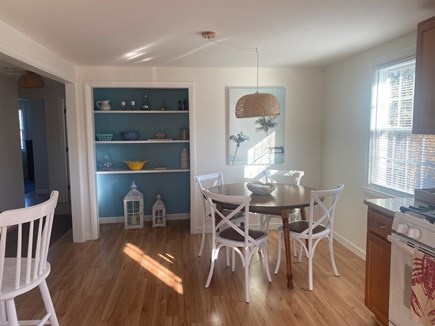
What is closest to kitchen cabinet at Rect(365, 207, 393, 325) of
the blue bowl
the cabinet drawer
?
the cabinet drawer

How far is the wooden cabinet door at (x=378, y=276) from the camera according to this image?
2.14 m

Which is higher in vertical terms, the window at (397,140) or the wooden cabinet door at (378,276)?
the window at (397,140)

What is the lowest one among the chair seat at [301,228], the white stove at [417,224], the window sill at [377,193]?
the chair seat at [301,228]

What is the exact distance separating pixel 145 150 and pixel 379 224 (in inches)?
141

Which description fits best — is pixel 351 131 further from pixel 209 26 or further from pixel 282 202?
pixel 209 26

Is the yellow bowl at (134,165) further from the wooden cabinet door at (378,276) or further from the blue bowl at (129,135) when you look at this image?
the wooden cabinet door at (378,276)

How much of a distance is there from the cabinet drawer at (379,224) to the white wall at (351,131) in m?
1.27

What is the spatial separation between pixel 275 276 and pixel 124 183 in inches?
111

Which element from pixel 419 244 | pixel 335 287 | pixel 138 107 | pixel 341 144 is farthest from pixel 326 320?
pixel 138 107

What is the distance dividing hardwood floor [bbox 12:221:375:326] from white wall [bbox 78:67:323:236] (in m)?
0.94

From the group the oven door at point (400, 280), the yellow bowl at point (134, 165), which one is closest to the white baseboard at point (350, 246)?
the oven door at point (400, 280)

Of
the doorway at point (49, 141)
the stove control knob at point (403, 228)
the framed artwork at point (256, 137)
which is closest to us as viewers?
the stove control knob at point (403, 228)

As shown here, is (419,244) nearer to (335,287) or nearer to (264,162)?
(335,287)

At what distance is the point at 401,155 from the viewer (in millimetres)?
3000
